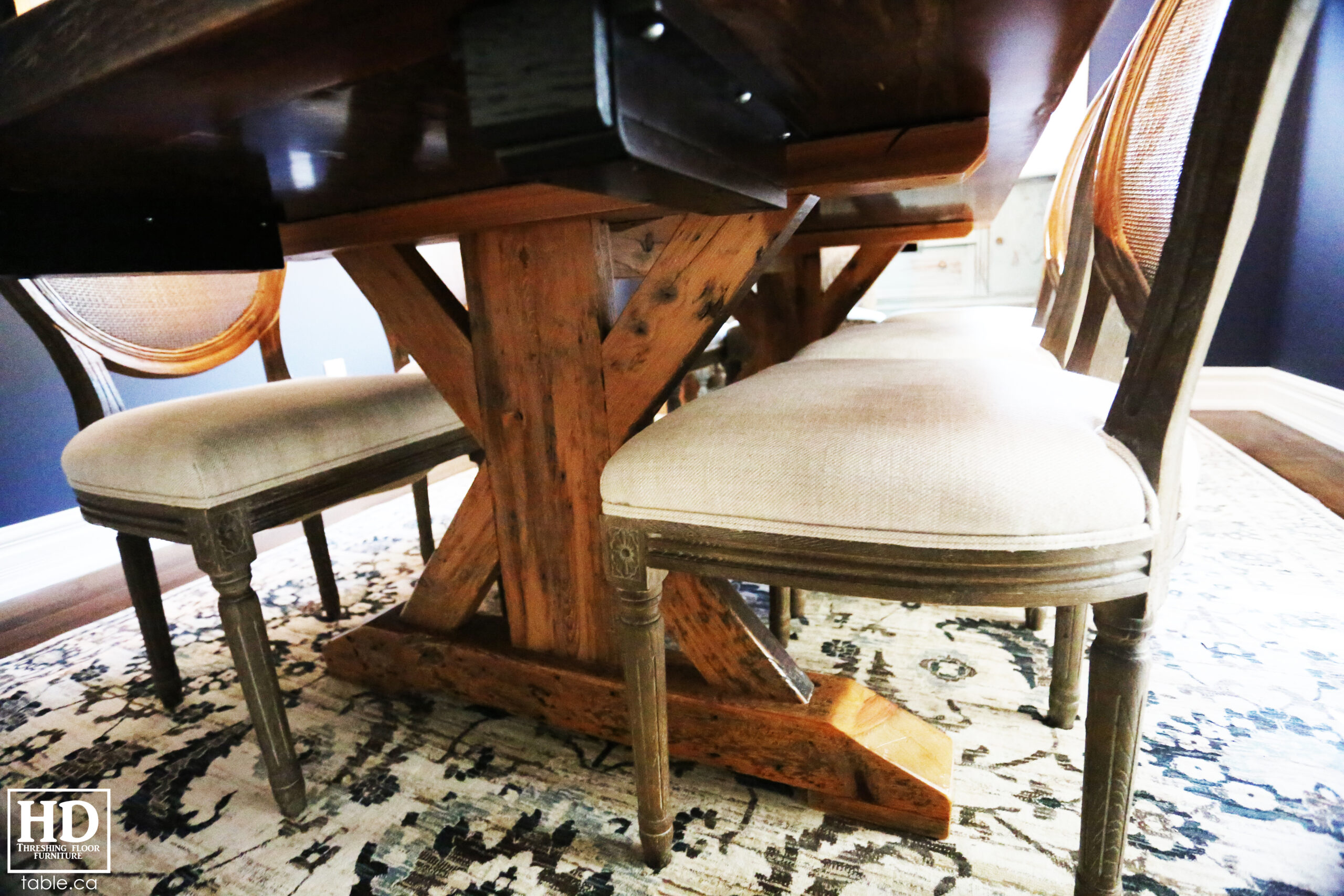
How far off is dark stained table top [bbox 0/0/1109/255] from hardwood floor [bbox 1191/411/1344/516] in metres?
1.78

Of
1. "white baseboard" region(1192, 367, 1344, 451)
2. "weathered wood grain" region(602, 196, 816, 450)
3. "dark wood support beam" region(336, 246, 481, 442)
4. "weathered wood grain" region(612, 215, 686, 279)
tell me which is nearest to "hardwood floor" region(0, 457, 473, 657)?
"dark wood support beam" region(336, 246, 481, 442)

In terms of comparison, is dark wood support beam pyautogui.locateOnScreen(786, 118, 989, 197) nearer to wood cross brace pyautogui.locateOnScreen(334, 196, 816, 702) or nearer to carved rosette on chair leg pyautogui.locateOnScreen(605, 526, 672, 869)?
wood cross brace pyautogui.locateOnScreen(334, 196, 816, 702)

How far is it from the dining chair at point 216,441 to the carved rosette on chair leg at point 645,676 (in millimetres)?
492

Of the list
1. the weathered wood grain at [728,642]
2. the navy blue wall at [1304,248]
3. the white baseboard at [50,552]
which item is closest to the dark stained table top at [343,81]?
the weathered wood grain at [728,642]

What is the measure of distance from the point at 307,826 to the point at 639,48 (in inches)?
39.5

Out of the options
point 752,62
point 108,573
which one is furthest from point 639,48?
point 108,573

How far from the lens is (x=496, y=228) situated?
37.2 inches

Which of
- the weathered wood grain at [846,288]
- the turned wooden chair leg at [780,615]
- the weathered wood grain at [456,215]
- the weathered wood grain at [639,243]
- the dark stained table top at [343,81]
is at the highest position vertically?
the dark stained table top at [343,81]

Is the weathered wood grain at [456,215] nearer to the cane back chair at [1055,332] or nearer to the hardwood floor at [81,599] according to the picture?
the cane back chair at [1055,332]

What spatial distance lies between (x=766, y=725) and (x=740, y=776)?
5.5 inches

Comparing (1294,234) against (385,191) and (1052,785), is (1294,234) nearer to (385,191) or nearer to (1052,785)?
(1052,785)

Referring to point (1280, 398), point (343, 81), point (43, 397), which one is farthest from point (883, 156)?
point (1280, 398)

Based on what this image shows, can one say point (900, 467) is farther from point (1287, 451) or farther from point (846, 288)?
point (1287, 451)

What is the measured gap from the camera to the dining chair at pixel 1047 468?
19.4 inches
